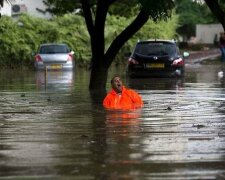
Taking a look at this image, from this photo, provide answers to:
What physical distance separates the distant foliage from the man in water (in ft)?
74.6

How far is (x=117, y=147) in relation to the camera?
9469mm

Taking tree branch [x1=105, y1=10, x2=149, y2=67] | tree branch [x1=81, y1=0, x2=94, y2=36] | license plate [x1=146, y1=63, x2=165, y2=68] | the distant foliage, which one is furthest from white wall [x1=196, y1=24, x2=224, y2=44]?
tree branch [x1=81, y1=0, x2=94, y2=36]

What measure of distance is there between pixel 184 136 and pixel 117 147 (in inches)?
53.8

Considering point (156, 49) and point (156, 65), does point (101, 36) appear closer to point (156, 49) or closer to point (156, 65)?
point (156, 65)

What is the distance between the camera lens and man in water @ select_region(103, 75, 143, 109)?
14664 mm

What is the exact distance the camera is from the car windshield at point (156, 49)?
2439 cm

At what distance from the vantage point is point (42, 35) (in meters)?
39.4

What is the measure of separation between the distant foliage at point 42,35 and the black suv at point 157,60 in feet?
44.9

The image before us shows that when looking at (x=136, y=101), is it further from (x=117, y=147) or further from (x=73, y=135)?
(x=117, y=147)

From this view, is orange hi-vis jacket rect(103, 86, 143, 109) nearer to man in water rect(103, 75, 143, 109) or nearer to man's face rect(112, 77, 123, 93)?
man in water rect(103, 75, 143, 109)

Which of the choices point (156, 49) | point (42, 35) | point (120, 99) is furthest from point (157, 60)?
point (42, 35)

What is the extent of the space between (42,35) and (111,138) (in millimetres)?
29626

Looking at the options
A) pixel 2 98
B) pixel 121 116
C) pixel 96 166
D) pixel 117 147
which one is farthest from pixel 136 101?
pixel 96 166

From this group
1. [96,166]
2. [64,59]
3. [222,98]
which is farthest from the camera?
[64,59]
